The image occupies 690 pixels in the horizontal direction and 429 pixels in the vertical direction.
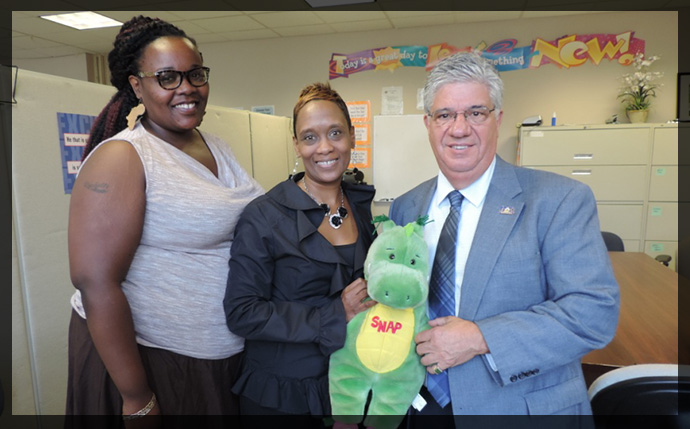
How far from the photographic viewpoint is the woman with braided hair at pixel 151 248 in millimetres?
1050

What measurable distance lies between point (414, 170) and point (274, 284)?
4261 millimetres

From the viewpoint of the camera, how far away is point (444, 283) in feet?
3.77

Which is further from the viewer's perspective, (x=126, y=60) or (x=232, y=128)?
(x=232, y=128)

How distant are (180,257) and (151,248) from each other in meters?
0.08

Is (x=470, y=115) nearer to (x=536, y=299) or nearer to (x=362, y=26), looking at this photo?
(x=536, y=299)

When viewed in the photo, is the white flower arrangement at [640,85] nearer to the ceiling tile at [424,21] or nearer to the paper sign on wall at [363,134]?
the ceiling tile at [424,21]

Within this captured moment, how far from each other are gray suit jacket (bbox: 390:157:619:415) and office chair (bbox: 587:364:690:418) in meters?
→ 0.11

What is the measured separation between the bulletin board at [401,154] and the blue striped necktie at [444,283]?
4.09 metres

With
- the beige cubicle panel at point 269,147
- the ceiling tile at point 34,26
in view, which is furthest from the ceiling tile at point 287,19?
the ceiling tile at point 34,26

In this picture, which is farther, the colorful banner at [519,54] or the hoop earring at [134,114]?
the colorful banner at [519,54]

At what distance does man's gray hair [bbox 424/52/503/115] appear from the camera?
111cm

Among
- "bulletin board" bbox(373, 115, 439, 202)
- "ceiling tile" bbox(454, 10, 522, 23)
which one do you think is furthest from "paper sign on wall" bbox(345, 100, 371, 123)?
"ceiling tile" bbox(454, 10, 522, 23)

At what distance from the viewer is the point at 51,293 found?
1.44m
